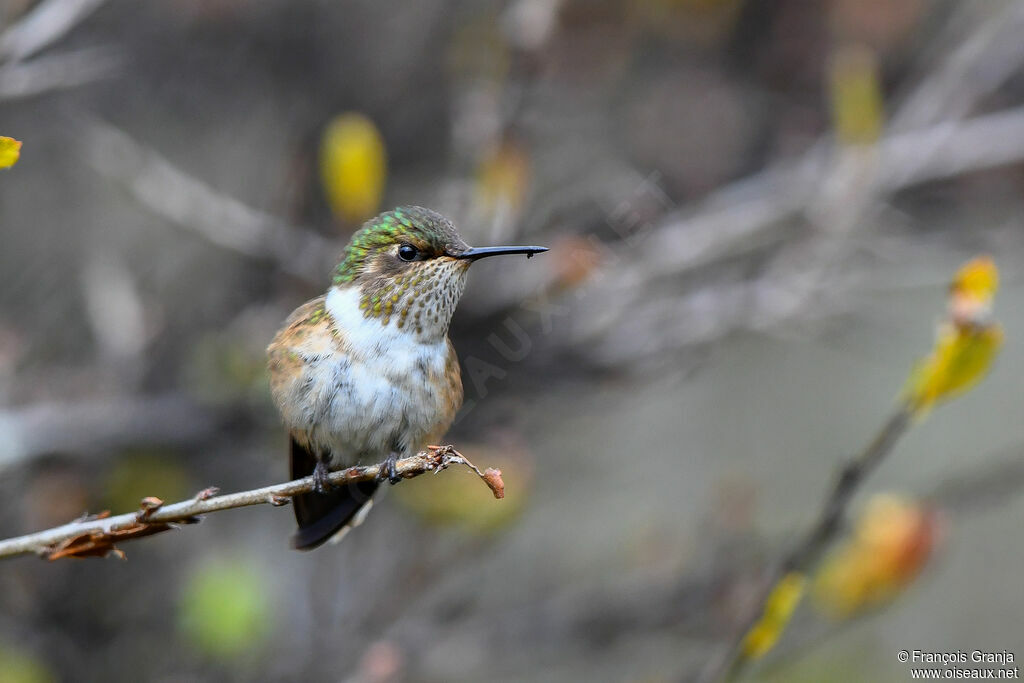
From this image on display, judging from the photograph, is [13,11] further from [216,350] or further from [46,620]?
[46,620]

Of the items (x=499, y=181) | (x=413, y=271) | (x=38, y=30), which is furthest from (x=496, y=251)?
(x=38, y=30)

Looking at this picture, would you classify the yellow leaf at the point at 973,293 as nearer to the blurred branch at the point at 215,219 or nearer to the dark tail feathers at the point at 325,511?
the dark tail feathers at the point at 325,511

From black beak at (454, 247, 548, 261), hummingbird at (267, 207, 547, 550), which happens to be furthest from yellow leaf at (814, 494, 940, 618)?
black beak at (454, 247, 548, 261)

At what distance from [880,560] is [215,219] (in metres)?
2.42

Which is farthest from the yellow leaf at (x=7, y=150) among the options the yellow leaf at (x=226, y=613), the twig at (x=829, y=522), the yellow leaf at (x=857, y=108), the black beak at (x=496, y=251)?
the yellow leaf at (x=857, y=108)

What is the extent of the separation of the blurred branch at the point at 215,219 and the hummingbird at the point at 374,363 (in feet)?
3.78

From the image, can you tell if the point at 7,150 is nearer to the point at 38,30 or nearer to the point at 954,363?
the point at 954,363

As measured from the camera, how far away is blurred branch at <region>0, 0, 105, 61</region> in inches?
108

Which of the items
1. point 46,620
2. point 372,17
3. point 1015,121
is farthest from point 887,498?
point 372,17

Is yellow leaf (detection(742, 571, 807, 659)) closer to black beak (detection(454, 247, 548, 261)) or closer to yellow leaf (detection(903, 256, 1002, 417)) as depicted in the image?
yellow leaf (detection(903, 256, 1002, 417))

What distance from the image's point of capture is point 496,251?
77.0 inches

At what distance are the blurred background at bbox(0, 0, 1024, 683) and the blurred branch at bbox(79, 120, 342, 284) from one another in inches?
0.7

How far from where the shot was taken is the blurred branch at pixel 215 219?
349 cm

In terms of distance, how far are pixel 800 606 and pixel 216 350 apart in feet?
7.00
